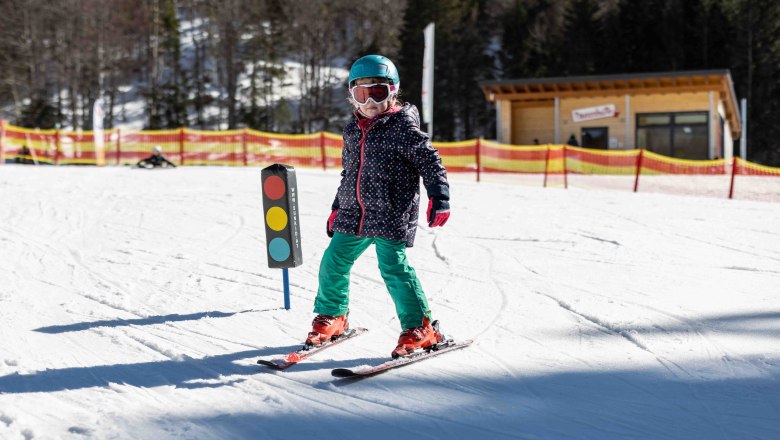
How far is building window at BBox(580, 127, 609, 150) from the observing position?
82.1 ft

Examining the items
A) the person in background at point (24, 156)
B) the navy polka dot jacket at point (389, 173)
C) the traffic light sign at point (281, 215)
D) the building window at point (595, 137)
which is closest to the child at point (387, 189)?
the navy polka dot jacket at point (389, 173)

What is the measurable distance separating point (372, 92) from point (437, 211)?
2.07 ft

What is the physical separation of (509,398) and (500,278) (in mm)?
2735

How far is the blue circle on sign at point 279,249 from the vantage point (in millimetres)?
4305

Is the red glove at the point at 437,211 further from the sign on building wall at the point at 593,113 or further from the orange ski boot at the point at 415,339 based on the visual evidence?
the sign on building wall at the point at 593,113

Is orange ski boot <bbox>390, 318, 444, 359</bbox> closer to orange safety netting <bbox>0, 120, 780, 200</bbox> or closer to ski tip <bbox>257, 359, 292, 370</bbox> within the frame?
ski tip <bbox>257, 359, 292, 370</bbox>

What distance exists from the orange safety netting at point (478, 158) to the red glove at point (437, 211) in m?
11.9

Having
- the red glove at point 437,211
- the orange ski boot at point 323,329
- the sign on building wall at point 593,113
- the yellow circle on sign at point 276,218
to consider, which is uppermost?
the sign on building wall at point 593,113

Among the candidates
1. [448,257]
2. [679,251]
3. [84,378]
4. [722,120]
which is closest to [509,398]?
[84,378]

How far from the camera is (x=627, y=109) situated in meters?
24.5

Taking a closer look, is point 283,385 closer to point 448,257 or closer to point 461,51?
point 448,257

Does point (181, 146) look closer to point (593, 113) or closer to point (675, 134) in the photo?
point (593, 113)

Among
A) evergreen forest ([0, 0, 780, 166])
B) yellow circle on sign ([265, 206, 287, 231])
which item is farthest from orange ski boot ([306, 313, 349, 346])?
evergreen forest ([0, 0, 780, 166])

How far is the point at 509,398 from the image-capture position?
279 centimetres
